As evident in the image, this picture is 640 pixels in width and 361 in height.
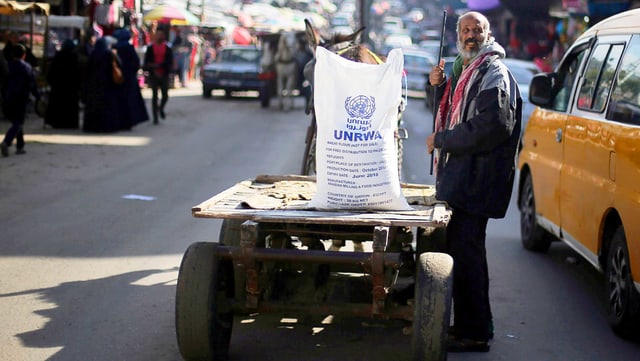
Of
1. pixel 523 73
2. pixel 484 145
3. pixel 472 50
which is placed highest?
pixel 472 50

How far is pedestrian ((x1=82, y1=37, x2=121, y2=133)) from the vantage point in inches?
758

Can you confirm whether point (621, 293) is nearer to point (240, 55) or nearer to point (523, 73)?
point (523, 73)

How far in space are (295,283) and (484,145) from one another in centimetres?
141

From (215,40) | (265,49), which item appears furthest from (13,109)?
(215,40)

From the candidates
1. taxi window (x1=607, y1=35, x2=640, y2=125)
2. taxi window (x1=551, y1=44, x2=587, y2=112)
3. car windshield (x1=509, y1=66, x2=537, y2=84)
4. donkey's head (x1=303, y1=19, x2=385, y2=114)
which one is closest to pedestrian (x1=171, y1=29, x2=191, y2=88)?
car windshield (x1=509, y1=66, x2=537, y2=84)

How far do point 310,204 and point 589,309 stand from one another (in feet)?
8.73

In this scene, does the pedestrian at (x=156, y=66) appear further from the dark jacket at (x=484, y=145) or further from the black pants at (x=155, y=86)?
the dark jacket at (x=484, y=145)

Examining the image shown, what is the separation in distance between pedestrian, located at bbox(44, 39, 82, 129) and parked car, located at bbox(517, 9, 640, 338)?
12.1 meters

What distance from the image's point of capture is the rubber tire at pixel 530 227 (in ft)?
29.9

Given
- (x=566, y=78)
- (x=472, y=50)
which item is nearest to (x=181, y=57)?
(x=566, y=78)

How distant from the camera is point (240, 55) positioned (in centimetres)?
3130

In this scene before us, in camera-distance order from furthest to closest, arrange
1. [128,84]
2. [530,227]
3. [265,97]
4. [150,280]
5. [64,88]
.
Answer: [265,97] → [128,84] → [64,88] → [530,227] → [150,280]

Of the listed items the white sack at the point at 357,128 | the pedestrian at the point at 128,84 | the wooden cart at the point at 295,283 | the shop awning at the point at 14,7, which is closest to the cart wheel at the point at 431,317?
the wooden cart at the point at 295,283

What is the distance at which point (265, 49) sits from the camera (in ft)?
95.6
